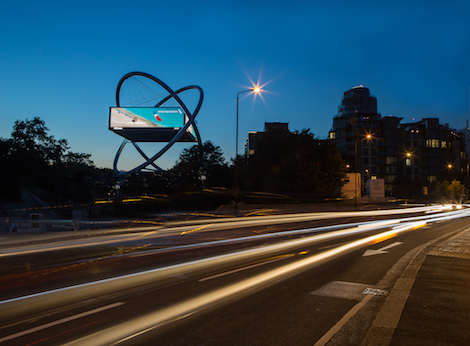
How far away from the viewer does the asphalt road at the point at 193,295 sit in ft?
17.3

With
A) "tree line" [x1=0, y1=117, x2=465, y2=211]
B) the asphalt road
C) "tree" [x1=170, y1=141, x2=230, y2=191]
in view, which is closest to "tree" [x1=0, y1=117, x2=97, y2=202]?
"tree line" [x1=0, y1=117, x2=465, y2=211]

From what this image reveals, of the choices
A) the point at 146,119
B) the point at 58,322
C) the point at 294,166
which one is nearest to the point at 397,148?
the point at 294,166

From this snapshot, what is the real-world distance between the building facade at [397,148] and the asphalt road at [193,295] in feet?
295

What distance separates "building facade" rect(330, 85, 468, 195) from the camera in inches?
3880

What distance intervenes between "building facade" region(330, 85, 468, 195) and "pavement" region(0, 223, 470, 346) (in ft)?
295

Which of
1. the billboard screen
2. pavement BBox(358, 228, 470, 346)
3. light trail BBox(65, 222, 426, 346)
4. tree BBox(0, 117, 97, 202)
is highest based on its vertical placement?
the billboard screen

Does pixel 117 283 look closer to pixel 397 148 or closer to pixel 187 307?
pixel 187 307

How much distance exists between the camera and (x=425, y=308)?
6.35 m

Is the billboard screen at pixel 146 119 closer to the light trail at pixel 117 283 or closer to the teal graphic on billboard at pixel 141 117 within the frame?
the teal graphic on billboard at pixel 141 117

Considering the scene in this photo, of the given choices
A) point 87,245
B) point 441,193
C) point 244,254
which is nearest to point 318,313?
point 244,254

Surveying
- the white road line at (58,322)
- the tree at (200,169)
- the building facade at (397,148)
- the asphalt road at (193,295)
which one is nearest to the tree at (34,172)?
the tree at (200,169)

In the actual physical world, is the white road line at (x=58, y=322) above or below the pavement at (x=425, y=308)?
below

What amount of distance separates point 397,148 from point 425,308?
101660 millimetres

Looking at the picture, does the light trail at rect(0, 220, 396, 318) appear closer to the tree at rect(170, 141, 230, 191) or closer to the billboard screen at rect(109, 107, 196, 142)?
the tree at rect(170, 141, 230, 191)
